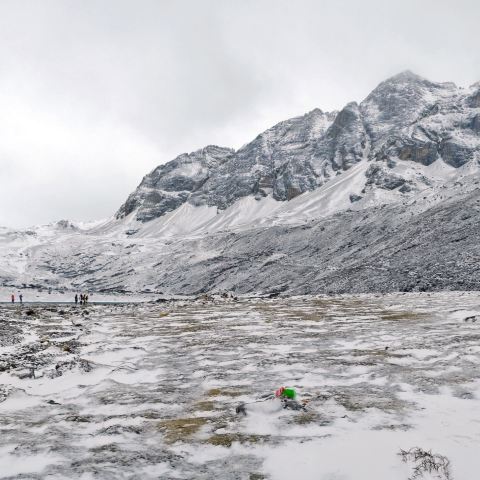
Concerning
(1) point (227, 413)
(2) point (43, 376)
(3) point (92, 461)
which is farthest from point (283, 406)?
(2) point (43, 376)

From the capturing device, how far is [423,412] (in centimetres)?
844

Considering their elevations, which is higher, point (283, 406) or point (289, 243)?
point (289, 243)

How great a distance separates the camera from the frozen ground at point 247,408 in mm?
6625

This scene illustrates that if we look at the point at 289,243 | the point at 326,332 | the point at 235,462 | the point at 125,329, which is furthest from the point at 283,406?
the point at 289,243

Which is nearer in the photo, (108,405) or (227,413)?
(227,413)

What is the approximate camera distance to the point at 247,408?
28.8 feet

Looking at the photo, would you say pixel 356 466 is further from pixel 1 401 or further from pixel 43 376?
pixel 43 376

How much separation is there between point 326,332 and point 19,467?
1473 centimetres

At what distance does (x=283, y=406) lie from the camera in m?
8.84

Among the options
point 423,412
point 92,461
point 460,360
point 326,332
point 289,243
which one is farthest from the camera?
point 289,243

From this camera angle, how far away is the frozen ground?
6625 mm

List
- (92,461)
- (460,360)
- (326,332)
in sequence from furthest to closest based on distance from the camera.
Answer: (326,332) → (460,360) → (92,461)

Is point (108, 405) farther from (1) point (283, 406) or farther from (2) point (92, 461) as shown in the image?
(1) point (283, 406)

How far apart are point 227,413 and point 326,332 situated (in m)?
11.6
